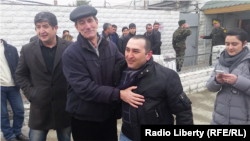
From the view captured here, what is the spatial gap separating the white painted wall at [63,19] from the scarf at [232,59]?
5404 millimetres

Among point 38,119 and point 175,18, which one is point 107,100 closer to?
point 38,119

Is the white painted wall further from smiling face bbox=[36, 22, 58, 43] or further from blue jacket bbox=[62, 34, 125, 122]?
blue jacket bbox=[62, 34, 125, 122]

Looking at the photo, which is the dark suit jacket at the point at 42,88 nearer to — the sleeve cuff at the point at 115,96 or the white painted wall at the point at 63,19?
the sleeve cuff at the point at 115,96

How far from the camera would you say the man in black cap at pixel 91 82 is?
5.84ft

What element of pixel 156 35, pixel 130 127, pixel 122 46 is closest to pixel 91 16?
pixel 130 127

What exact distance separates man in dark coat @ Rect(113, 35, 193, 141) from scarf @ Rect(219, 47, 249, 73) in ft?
3.49

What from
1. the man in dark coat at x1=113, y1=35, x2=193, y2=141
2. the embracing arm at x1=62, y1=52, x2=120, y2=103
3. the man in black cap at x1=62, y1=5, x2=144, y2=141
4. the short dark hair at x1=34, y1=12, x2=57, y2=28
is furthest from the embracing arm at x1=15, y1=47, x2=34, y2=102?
the man in dark coat at x1=113, y1=35, x2=193, y2=141

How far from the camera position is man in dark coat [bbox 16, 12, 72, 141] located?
2.27m

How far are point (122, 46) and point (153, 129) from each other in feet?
15.6

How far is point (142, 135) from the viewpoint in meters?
1.74

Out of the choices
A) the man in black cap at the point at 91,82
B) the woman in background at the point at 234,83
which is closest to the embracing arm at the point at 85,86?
the man in black cap at the point at 91,82

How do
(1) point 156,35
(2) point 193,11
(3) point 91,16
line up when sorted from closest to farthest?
1. (3) point 91,16
2. (1) point 156,35
3. (2) point 193,11

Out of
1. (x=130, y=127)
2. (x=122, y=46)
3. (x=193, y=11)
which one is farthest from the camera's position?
(x=193, y=11)

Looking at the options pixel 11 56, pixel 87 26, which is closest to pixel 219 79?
pixel 87 26
